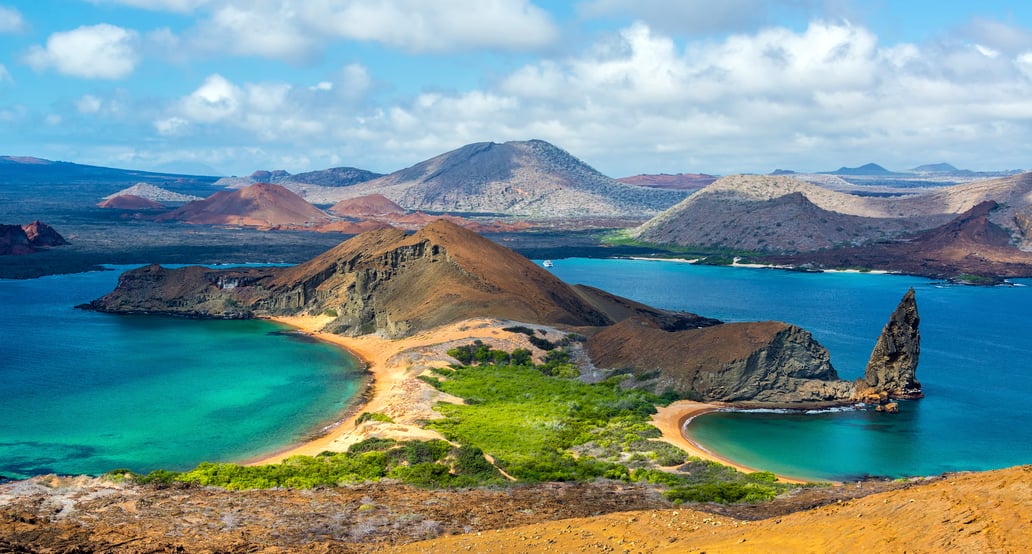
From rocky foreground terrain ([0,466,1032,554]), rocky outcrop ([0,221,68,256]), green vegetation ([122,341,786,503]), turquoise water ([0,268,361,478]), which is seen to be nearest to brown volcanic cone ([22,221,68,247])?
rocky outcrop ([0,221,68,256])

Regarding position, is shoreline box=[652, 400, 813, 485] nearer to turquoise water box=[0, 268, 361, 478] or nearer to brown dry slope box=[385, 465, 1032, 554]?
brown dry slope box=[385, 465, 1032, 554]

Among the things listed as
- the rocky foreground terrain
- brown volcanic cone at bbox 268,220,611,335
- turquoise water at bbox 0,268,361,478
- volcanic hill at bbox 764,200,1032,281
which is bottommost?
turquoise water at bbox 0,268,361,478

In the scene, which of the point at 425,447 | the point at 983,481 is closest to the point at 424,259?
the point at 425,447

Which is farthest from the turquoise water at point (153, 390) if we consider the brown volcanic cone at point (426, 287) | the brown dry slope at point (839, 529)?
the brown dry slope at point (839, 529)

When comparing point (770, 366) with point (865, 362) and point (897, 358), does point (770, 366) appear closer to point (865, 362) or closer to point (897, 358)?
point (897, 358)

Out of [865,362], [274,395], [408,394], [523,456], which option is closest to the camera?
[523,456]

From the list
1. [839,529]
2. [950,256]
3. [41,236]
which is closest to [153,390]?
[839,529]

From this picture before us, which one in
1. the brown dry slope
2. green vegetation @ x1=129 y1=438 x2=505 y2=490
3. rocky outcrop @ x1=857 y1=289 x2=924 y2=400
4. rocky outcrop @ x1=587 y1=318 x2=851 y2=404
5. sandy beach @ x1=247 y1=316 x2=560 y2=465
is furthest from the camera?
rocky outcrop @ x1=857 y1=289 x2=924 y2=400
